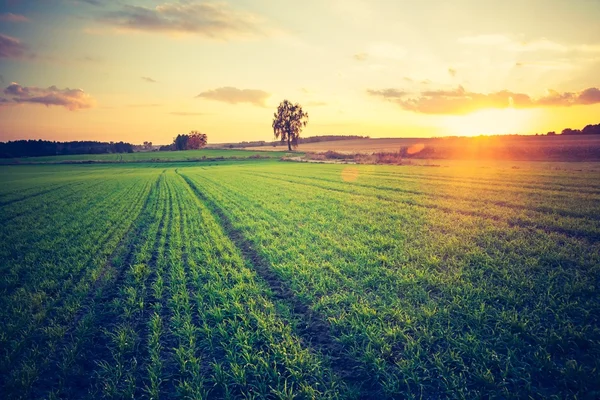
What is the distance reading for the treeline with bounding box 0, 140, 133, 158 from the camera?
4296 inches

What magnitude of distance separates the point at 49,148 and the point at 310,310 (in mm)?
151118

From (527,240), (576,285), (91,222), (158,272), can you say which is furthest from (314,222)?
(91,222)

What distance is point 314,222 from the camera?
515 inches

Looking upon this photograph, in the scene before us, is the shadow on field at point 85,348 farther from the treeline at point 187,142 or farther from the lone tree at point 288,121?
the treeline at point 187,142

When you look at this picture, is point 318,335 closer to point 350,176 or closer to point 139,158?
point 350,176

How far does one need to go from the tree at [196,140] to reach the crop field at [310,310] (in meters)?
151

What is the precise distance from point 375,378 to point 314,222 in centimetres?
905

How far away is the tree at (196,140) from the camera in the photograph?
500 feet

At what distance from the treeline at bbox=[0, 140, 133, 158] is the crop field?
131 meters

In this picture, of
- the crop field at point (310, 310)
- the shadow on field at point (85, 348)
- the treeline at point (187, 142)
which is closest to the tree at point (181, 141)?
the treeline at point (187, 142)

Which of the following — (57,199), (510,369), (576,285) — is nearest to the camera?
(510,369)

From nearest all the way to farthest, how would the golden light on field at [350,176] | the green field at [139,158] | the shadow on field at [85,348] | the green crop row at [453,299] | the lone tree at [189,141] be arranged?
the green crop row at [453,299] → the shadow on field at [85,348] → the golden light on field at [350,176] → the green field at [139,158] → the lone tree at [189,141]

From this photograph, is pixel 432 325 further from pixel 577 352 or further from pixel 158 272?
pixel 158 272

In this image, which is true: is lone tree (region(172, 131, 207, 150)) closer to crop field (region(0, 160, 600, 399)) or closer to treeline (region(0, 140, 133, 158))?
treeline (region(0, 140, 133, 158))
